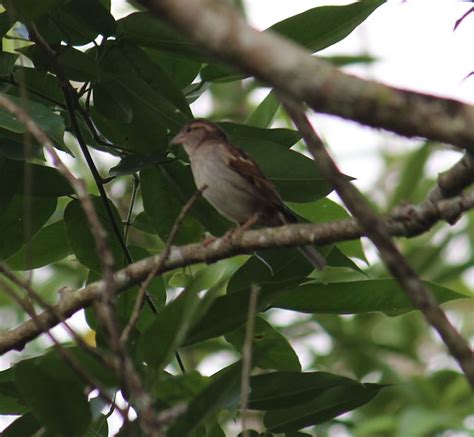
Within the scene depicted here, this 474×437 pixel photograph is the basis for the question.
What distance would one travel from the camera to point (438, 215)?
3.30m

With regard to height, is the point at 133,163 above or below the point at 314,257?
above

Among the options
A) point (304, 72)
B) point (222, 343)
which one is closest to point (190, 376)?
point (304, 72)

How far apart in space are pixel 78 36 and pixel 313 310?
60.6 inches

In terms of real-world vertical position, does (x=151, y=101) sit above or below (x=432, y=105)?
above

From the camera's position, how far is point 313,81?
2.27m

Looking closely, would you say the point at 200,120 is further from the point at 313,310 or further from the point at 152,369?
the point at 152,369

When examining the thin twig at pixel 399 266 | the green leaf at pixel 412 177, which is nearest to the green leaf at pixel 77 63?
the thin twig at pixel 399 266

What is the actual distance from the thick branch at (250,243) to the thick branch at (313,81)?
0.97 meters

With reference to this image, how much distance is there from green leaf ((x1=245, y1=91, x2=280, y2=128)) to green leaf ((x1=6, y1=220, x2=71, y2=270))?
42.6 inches

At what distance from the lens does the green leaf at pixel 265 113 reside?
16.4 feet

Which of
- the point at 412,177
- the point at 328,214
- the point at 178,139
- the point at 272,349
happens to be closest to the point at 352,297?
the point at 272,349

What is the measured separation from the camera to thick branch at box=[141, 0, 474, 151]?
2.25 meters

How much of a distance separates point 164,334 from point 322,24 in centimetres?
193

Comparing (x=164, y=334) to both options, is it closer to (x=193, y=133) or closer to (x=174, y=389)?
(x=174, y=389)
